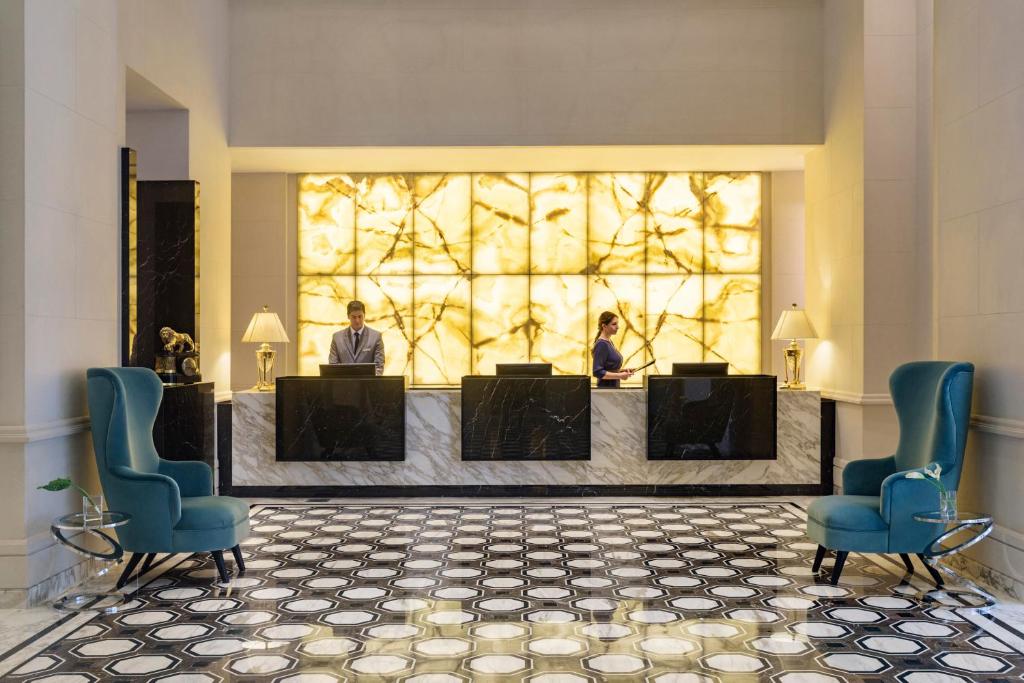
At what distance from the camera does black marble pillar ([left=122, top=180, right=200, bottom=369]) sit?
25.4 ft

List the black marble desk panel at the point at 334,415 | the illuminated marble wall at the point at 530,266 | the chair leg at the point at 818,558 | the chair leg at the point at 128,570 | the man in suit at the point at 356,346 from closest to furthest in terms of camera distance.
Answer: the chair leg at the point at 128,570, the chair leg at the point at 818,558, the black marble desk panel at the point at 334,415, the man in suit at the point at 356,346, the illuminated marble wall at the point at 530,266

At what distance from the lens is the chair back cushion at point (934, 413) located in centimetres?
533

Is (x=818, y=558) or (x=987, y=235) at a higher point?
(x=987, y=235)

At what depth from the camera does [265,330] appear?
353 inches

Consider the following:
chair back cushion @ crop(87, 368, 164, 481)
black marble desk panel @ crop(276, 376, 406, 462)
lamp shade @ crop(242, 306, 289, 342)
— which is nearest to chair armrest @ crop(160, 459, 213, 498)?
chair back cushion @ crop(87, 368, 164, 481)

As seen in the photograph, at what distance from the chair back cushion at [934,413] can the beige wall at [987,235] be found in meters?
0.20

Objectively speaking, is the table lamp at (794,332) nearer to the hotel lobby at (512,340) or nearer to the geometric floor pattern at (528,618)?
the hotel lobby at (512,340)

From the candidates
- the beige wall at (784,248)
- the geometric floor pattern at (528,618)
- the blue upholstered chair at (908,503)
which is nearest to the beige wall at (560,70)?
the beige wall at (784,248)

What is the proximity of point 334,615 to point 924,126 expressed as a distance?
6612 mm

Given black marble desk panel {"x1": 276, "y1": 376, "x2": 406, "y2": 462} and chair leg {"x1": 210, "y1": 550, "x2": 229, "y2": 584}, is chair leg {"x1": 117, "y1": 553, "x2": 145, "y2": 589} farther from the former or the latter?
black marble desk panel {"x1": 276, "y1": 376, "x2": 406, "y2": 462}

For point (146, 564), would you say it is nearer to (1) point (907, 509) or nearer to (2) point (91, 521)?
(2) point (91, 521)

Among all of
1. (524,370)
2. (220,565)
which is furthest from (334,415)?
(220,565)

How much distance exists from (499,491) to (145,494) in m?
3.93

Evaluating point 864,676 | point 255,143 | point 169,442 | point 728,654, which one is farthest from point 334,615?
point 255,143
